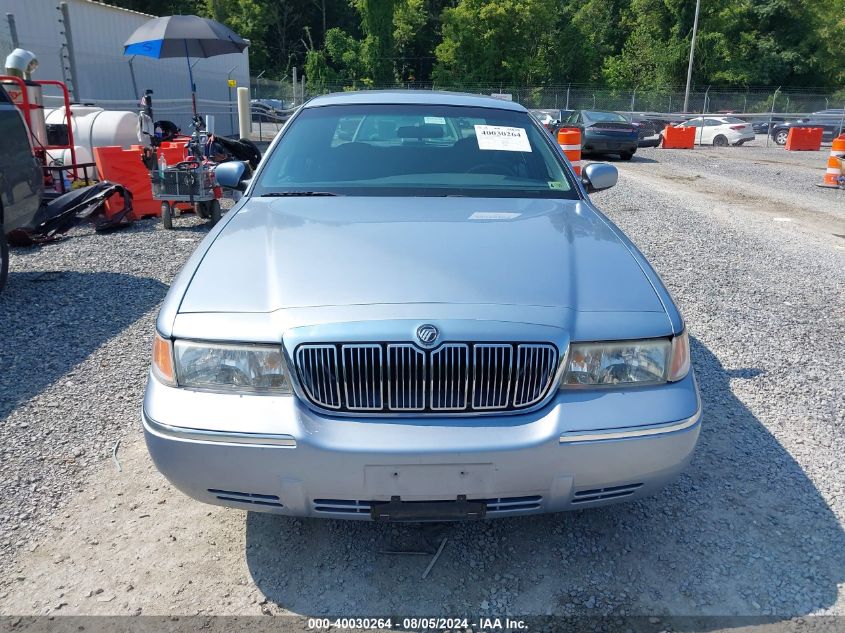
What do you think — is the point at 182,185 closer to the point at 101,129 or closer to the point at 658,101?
the point at 101,129

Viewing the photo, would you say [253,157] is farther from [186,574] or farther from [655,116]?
[655,116]

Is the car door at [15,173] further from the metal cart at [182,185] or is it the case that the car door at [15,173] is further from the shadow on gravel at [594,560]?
the shadow on gravel at [594,560]

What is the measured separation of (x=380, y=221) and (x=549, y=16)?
163ft

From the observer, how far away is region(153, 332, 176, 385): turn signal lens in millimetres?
2281

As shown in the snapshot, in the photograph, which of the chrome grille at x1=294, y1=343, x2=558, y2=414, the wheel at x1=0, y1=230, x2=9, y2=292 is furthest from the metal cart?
the chrome grille at x1=294, y1=343, x2=558, y2=414

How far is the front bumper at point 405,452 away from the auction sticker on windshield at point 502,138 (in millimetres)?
1918

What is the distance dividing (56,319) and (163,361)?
344 cm

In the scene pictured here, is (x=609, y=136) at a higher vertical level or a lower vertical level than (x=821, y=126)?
higher

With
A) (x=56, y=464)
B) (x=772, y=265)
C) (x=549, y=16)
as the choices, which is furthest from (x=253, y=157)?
(x=549, y=16)

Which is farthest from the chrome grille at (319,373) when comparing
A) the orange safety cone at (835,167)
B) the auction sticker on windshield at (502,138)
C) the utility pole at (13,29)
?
the orange safety cone at (835,167)

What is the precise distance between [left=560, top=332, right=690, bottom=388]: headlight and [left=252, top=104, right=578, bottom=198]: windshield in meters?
1.37

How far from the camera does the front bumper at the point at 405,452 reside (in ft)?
6.91

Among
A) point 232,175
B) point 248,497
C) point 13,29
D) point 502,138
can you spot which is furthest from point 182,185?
point 13,29

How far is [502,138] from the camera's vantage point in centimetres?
381
